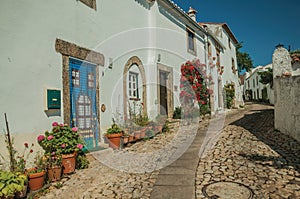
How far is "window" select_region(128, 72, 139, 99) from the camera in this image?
763 cm

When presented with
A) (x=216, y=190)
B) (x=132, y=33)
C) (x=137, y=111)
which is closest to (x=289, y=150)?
(x=216, y=190)

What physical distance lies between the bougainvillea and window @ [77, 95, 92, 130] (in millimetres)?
5884

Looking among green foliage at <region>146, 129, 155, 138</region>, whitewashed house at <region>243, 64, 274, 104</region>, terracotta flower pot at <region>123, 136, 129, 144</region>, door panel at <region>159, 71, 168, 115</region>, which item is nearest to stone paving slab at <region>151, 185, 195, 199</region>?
terracotta flower pot at <region>123, 136, 129, 144</region>

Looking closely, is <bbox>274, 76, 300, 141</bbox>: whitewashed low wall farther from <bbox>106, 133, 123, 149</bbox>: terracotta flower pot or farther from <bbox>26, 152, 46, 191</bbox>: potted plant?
<bbox>26, 152, 46, 191</bbox>: potted plant

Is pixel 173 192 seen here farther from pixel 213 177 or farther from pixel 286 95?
pixel 286 95

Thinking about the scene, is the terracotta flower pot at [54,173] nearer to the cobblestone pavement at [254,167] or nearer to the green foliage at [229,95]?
the cobblestone pavement at [254,167]

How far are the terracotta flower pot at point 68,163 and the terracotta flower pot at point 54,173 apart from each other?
0.17 m

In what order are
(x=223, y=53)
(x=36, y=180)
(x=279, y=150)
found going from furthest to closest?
(x=223, y=53)
(x=279, y=150)
(x=36, y=180)

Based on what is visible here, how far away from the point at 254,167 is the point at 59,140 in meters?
3.81

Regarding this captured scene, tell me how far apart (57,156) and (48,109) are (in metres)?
1.05

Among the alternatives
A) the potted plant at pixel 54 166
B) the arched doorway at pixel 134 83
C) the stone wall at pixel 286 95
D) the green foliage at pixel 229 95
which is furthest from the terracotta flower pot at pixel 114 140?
the green foliage at pixel 229 95

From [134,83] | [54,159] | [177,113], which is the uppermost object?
[134,83]

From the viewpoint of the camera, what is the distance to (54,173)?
3.91 m

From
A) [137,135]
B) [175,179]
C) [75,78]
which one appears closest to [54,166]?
[175,179]
